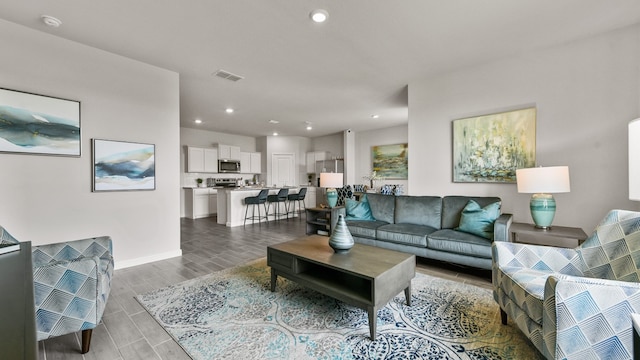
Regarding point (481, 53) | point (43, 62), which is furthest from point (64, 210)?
point (481, 53)

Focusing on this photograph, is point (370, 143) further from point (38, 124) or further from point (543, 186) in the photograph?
point (38, 124)

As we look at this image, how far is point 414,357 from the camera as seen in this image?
1.69 metres

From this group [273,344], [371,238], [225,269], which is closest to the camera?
[273,344]

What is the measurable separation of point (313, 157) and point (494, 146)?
6941 mm

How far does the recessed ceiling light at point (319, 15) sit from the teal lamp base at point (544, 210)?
2.96 meters

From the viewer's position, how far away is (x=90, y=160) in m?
3.16

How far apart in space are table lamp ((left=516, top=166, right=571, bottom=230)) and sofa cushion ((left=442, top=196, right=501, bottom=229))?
0.52m

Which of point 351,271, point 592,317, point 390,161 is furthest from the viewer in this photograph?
point 390,161

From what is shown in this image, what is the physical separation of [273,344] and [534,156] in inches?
145

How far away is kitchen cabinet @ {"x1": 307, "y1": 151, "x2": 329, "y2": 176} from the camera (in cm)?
977

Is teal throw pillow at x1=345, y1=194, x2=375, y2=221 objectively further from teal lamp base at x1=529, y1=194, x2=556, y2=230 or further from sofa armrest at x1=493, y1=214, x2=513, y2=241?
teal lamp base at x1=529, y1=194, x2=556, y2=230

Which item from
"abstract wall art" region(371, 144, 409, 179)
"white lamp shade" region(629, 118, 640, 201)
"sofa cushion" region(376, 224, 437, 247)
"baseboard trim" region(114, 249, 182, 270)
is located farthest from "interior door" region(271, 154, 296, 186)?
"white lamp shade" region(629, 118, 640, 201)

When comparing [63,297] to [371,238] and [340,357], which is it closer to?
[340,357]

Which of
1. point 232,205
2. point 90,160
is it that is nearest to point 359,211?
point 232,205
